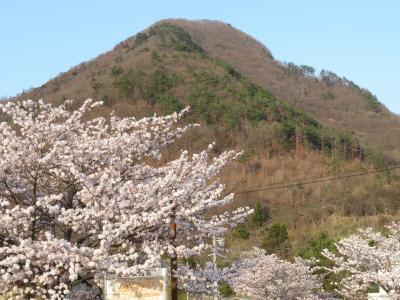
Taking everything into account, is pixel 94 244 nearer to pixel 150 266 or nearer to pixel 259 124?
A: pixel 150 266

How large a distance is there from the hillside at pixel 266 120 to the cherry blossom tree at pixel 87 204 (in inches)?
1137

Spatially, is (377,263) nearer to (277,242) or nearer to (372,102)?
(277,242)

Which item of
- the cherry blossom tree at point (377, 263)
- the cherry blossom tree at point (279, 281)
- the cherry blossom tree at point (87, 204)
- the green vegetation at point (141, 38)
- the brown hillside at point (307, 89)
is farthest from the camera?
the green vegetation at point (141, 38)

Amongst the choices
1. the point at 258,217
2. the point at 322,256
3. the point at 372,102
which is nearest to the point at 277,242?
the point at 322,256

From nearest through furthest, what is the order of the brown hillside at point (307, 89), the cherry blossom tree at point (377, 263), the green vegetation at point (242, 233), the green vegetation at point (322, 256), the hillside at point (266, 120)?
the cherry blossom tree at point (377, 263), the green vegetation at point (322, 256), the green vegetation at point (242, 233), the hillside at point (266, 120), the brown hillside at point (307, 89)

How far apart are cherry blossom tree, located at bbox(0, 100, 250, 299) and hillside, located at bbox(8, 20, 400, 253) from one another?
94.8 feet

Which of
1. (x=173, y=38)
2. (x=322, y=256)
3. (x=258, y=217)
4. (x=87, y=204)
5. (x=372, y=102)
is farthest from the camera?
(x=173, y=38)

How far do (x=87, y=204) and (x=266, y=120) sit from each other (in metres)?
65.5

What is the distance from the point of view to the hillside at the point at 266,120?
5288 centimetres

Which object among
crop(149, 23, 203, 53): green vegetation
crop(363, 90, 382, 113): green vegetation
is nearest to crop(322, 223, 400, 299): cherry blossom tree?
crop(149, 23, 203, 53): green vegetation

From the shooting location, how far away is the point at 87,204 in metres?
8.07

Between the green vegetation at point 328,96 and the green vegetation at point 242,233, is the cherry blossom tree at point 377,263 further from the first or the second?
the green vegetation at point 328,96

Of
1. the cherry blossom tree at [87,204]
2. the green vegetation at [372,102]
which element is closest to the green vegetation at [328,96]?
the green vegetation at [372,102]

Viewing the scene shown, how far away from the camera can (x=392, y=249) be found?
655 inches
